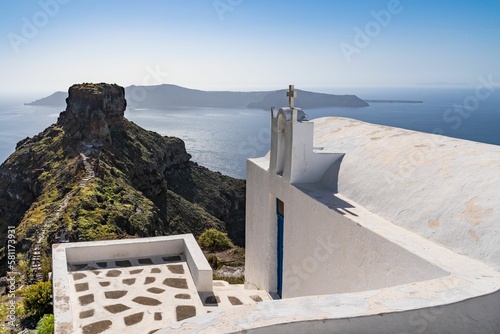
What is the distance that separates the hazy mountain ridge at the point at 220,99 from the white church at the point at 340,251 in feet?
198

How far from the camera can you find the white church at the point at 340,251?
124 inches

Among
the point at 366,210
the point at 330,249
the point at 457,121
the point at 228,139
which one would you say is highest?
the point at 457,121

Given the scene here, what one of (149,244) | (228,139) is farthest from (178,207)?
(228,139)

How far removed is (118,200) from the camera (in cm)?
2959

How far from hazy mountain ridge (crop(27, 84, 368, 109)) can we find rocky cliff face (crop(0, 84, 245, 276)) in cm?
2263

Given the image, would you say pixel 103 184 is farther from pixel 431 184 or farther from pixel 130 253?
pixel 431 184

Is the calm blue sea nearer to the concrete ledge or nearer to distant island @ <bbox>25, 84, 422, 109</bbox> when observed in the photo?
distant island @ <bbox>25, 84, 422, 109</bbox>

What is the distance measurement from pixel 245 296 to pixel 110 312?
2574 millimetres

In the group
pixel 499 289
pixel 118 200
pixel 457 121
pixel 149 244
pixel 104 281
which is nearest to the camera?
pixel 499 289

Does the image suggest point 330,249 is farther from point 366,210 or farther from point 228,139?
point 228,139

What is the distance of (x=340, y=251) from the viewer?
5.70m

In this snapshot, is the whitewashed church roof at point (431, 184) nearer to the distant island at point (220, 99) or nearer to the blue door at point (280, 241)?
the blue door at point (280, 241)

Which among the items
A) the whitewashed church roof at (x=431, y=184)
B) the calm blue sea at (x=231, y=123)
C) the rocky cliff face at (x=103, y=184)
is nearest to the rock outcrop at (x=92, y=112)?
the rocky cliff face at (x=103, y=184)

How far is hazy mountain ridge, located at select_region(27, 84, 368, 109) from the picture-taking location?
247 feet
